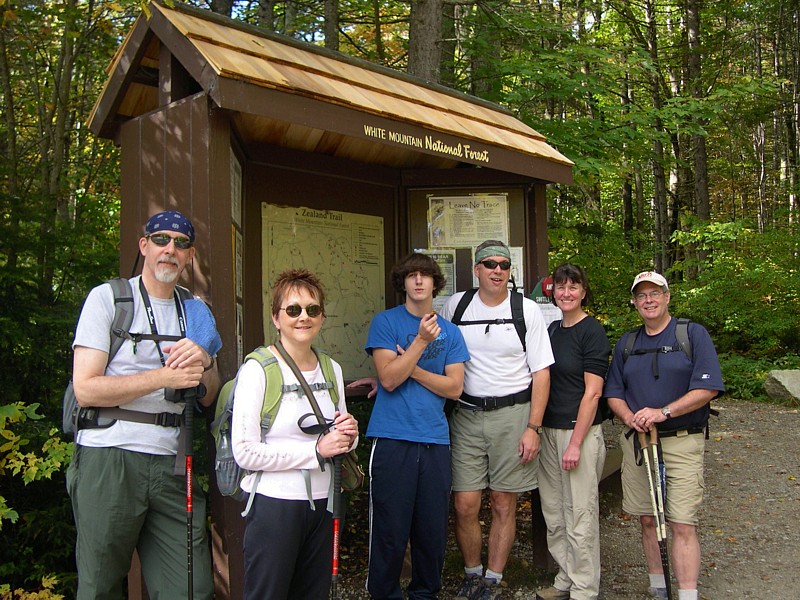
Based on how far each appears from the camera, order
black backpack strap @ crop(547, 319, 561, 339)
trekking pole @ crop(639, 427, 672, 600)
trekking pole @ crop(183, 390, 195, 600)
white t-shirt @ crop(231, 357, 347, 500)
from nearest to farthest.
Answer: white t-shirt @ crop(231, 357, 347, 500), trekking pole @ crop(183, 390, 195, 600), trekking pole @ crop(639, 427, 672, 600), black backpack strap @ crop(547, 319, 561, 339)

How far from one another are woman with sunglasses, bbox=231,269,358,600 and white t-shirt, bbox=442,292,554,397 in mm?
1523

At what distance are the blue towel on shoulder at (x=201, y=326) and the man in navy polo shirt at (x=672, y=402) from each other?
7.83 feet

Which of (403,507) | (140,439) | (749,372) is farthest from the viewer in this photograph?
(749,372)

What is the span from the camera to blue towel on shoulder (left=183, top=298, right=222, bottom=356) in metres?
3.01

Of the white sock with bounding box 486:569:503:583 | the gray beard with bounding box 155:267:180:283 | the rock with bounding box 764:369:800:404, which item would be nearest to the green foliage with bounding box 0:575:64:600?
the gray beard with bounding box 155:267:180:283

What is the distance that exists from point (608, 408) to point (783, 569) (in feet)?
6.87

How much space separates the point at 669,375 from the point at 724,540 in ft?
8.57

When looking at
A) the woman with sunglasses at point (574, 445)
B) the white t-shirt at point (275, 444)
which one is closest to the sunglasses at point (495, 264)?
the woman with sunglasses at point (574, 445)

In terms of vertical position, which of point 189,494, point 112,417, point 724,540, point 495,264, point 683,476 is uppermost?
point 495,264

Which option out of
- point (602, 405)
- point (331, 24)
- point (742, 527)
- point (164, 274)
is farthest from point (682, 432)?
point (331, 24)

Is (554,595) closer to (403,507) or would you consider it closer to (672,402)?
(403,507)

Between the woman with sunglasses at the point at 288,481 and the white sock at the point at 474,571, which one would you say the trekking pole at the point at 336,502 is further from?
the white sock at the point at 474,571

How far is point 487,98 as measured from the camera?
29.1 ft

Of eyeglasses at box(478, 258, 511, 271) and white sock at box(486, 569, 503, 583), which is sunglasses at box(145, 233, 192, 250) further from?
white sock at box(486, 569, 503, 583)
